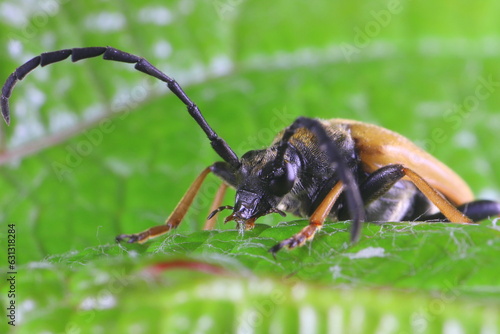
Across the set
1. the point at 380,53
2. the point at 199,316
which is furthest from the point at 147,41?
the point at 199,316

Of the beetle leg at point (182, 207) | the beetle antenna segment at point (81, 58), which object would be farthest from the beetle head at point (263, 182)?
the beetle leg at point (182, 207)

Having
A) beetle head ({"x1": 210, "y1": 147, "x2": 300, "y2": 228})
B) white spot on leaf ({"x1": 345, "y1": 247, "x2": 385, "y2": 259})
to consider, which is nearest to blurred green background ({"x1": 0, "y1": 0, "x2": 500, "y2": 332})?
beetle head ({"x1": 210, "y1": 147, "x2": 300, "y2": 228})

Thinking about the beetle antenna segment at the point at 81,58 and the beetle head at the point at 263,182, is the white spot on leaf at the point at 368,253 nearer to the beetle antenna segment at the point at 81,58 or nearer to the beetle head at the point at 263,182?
the beetle head at the point at 263,182

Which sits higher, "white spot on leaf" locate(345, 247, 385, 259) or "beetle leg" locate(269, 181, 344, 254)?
"beetle leg" locate(269, 181, 344, 254)

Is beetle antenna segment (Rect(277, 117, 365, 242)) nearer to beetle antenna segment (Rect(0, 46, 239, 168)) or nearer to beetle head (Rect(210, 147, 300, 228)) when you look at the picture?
beetle head (Rect(210, 147, 300, 228))

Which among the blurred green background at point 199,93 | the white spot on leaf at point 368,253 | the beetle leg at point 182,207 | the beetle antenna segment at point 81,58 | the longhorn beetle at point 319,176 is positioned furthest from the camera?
the blurred green background at point 199,93

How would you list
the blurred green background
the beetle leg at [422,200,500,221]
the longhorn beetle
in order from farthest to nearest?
1. the blurred green background
2. the beetle leg at [422,200,500,221]
3. the longhorn beetle

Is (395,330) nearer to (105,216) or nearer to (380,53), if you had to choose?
(105,216)

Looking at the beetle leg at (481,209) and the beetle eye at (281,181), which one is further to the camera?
the beetle leg at (481,209)
